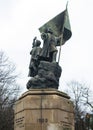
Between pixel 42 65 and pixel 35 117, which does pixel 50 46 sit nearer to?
pixel 42 65

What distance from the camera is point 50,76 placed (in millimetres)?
15836

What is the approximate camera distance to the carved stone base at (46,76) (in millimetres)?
15758

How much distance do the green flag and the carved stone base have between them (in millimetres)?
1987

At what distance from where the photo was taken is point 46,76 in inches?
624

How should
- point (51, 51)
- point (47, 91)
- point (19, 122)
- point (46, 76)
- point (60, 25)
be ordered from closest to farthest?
point (47, 91)
point (19, 122)
point (46, 76)
point (51, 51)
point (60, 25)

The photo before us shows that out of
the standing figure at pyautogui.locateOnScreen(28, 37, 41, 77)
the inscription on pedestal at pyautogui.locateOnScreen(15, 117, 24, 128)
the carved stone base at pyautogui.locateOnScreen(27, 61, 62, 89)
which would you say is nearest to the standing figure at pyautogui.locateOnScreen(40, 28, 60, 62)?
the standing figure at pyautogui.locateOnScreen(28, 37, 41, 77)

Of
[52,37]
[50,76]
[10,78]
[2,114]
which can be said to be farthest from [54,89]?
[2,114]

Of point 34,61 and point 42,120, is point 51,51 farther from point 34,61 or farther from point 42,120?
point 42,120

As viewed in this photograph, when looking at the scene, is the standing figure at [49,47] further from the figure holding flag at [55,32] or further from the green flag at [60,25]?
the green flag at [60,25]

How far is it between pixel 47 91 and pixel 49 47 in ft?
7.59

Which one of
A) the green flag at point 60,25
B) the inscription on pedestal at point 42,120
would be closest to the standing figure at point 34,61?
the green flag at point 60,25

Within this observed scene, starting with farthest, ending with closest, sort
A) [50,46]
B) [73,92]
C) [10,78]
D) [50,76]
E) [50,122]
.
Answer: [73,92] < [10,78] < [50,46] < [50,76] < [50,122]

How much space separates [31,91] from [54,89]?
926mm

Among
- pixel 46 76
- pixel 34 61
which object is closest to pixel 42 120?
pixel 46 76
